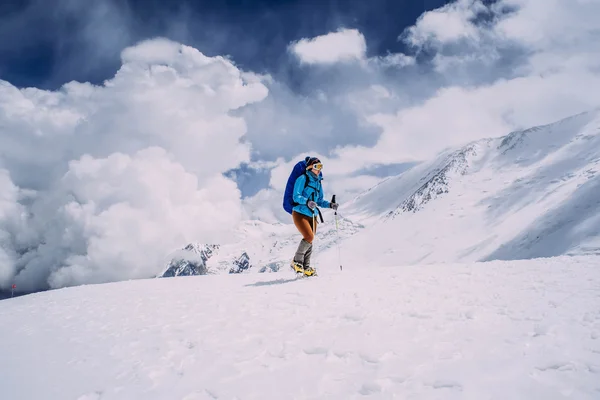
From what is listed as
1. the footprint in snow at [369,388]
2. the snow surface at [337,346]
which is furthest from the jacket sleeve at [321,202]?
the footprint in snow at [369,388]

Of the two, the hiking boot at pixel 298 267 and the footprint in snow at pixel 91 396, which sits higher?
the hiking boot at pixel 298 267

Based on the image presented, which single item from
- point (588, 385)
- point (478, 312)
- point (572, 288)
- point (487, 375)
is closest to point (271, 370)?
point (487, 375)

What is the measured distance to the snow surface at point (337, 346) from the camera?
11.8 ft

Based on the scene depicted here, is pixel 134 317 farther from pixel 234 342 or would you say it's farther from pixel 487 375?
pixel 487 375

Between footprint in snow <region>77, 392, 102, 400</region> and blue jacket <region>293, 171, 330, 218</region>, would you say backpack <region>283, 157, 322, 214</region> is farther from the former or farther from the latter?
footprint in snow <region>77, 392, 102, 400</region>

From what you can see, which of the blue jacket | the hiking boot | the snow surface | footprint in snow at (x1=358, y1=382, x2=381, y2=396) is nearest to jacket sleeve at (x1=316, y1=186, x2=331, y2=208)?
the blue jacket

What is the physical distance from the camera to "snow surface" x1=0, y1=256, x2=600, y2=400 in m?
Result: 3.58

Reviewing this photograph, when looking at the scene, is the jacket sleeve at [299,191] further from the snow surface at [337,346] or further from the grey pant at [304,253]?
the snow surface at [337,346]

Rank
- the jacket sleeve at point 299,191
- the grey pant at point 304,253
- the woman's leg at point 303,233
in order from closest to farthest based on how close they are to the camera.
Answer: the jacket sleeve at point 299,191 → the woman's leg at point 303,233 → the grey pant at point 304,253

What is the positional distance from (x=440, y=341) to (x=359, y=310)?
1.97 m

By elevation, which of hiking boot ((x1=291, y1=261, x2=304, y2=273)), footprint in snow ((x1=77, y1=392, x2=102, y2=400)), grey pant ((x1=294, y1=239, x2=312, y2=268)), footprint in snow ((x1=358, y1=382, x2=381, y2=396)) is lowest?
footprint in snow ((x1=358, y1=382, x2=381, y2=396))

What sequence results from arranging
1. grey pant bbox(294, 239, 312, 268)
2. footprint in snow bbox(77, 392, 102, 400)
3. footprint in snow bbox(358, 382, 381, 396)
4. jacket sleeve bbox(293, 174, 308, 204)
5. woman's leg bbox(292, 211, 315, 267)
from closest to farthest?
footprint in snow bbox(358, 382, 381, 396)
footprint in snow bbox(77, 392, 102, 400)
jacket sleeve bbox(293, 174, 308, 204)
woman's leg bbox(292, 211, 315, 267)
grey pant bbox(294, 239, 312, 268)

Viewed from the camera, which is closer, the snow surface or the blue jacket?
the snow surface

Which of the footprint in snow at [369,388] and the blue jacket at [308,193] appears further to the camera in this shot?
the blue jacket at [308,193]
